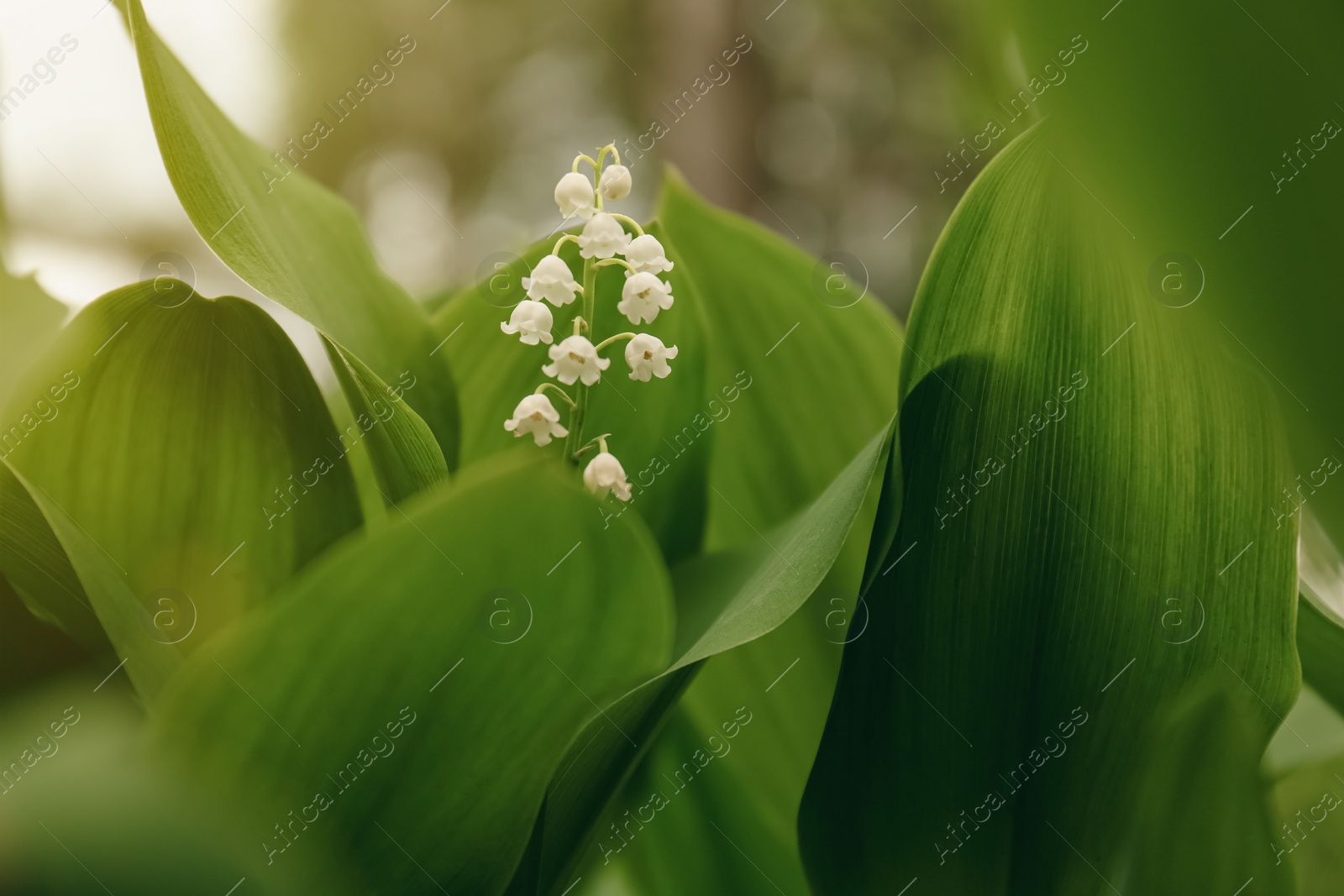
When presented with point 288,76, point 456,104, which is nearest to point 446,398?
point 288,76

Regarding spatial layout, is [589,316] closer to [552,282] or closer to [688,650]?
[552,282]

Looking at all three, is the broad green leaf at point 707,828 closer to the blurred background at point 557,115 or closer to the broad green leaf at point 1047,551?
the broad green leaf at point 1047,551

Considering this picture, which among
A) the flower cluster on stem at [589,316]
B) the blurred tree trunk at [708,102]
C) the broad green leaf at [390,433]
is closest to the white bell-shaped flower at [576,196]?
the flower cluster on stem at [589,316]

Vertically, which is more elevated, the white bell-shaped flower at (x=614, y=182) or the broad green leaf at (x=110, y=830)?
the white bell-shaped flower at (x=614, y=182)

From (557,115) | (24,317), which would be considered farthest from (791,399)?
(557,115)

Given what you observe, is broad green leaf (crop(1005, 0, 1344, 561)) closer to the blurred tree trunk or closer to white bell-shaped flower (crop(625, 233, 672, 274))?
white bell-shaped flower (crop(625, 233, 672, 274))

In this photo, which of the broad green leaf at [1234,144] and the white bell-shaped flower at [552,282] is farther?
the white bell-shaped flower at [552,282]
